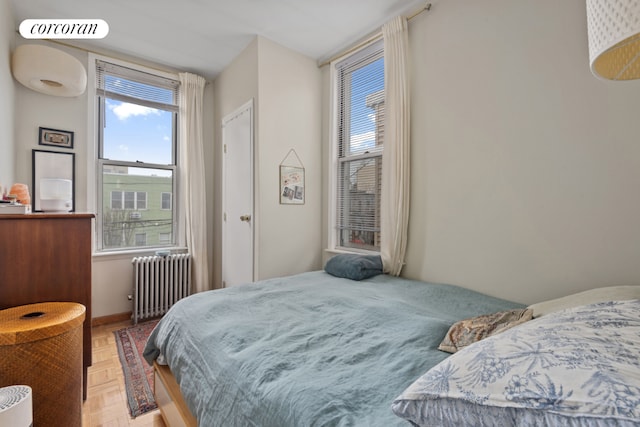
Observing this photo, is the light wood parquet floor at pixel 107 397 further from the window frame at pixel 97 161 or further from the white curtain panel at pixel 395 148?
the white curtain panel at pixel 395 148

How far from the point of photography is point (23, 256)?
161 centimetres

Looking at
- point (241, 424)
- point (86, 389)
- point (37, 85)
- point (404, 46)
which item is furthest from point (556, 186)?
point (37, 85)

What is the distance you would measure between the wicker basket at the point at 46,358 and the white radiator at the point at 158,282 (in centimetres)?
152

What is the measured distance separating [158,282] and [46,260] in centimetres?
149

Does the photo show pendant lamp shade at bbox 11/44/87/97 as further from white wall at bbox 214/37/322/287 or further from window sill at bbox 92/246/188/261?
window sill at bbox 92/246/188/261

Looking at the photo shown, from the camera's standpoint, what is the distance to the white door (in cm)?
287

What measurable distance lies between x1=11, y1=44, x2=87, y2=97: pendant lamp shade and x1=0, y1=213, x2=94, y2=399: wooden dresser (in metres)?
1.41

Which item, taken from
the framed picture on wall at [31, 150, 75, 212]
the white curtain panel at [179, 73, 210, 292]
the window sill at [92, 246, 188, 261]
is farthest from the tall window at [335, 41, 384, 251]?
the framed picture on wall at [31, 150, 75, 212]

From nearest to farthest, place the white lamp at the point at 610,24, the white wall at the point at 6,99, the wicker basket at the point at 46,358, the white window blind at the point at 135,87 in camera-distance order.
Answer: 1. the white lamp at the point at 610,24
2. the wicker basket at the point at 46,358
3. the white wall at the point at 6,99
4. the white window blind at the point at 135,87

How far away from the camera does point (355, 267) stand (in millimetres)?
2182

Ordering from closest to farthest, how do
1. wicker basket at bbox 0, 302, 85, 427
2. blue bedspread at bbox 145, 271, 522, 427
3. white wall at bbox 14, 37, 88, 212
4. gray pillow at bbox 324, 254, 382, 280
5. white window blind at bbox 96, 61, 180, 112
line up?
blue bedspread at bbox 145, 271, 522, 427 → wicker basket at bbox 0, 302, 85, 427 → gray pillow at bbox 324, 254, 382, 280 → white wall at bbox 14, 37, 88, 212 → white window blind at bbox 96, 61, 180, 112

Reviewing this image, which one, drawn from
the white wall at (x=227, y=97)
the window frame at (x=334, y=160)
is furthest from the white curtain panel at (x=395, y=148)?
the white wall at (x=227, y=97)

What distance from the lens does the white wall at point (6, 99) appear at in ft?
6.77

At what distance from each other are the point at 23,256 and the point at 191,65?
2590mm
